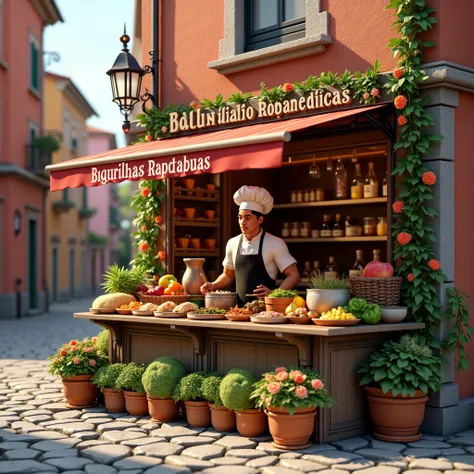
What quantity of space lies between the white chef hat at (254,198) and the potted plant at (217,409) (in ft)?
6.63

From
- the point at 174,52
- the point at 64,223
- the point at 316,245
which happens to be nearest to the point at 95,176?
the point at 174,52

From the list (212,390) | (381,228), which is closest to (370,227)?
(381,228)

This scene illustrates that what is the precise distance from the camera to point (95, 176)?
8.98 metres

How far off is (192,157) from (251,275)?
1568mm

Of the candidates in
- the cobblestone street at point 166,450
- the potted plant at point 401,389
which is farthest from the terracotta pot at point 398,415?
the cobblestone street at point 166,450

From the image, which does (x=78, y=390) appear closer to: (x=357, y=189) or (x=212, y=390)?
(x=212, y=390)

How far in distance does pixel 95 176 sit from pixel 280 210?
2984 millimetres

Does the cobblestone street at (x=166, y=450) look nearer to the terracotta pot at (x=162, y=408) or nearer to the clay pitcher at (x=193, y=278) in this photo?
the terracotta pot at (x=162, y=408)

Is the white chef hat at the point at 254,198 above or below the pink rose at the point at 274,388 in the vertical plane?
above

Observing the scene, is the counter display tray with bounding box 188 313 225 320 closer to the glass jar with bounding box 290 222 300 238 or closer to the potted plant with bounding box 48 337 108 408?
the potted plant with bounding box 48 337 108 408

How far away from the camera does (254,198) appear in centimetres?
866

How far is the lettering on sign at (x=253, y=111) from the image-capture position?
8250 mm

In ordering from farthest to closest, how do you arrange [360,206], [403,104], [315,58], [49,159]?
[49,159] < [360,206] < [315,58] < [403,104]

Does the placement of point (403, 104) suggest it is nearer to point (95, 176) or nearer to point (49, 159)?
point (95, 176)
